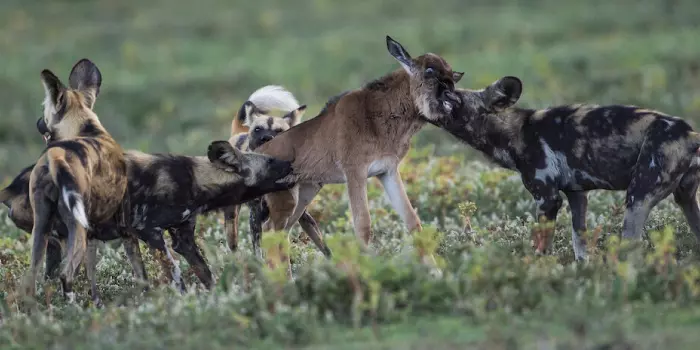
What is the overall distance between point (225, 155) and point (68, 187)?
167 cm

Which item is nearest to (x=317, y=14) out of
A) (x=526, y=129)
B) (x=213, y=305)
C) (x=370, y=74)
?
(x=370, y=74)

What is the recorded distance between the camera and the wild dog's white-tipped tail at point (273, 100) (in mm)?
11555

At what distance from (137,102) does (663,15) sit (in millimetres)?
11487

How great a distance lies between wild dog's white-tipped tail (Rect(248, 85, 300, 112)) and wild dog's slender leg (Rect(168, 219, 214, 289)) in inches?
90.3

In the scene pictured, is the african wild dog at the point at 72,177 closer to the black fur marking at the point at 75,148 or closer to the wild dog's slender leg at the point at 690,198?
the black fur marking at the point at 75,148

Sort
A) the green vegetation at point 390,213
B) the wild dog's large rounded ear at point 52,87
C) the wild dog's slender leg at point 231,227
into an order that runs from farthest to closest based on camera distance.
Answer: the wild dog's slender leg at point 231,227, the wild dog's large rounded ear at point 52,87, the green vegetation at point 390,213

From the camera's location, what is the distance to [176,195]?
31.0ft

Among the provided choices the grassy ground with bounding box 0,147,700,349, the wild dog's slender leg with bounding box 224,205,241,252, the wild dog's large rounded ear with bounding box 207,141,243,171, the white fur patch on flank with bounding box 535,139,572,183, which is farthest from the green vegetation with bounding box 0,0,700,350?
the wild dog's large rounded ear with bounding box 207,141,243,171

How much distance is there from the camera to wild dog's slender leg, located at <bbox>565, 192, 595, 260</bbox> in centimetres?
922

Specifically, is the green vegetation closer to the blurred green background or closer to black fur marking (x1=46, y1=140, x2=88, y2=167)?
the blurred green background

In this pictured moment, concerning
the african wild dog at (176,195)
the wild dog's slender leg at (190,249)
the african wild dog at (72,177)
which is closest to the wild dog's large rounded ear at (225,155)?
the african wild dog at (176,195)

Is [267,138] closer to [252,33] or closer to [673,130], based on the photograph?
[673,130]

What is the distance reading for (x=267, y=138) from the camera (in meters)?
11.3

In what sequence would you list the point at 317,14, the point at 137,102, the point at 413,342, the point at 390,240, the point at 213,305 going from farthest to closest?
the point at 317,14
the point at 137,102
the point at 390,240
the point at 213,305
the point at 413,342
